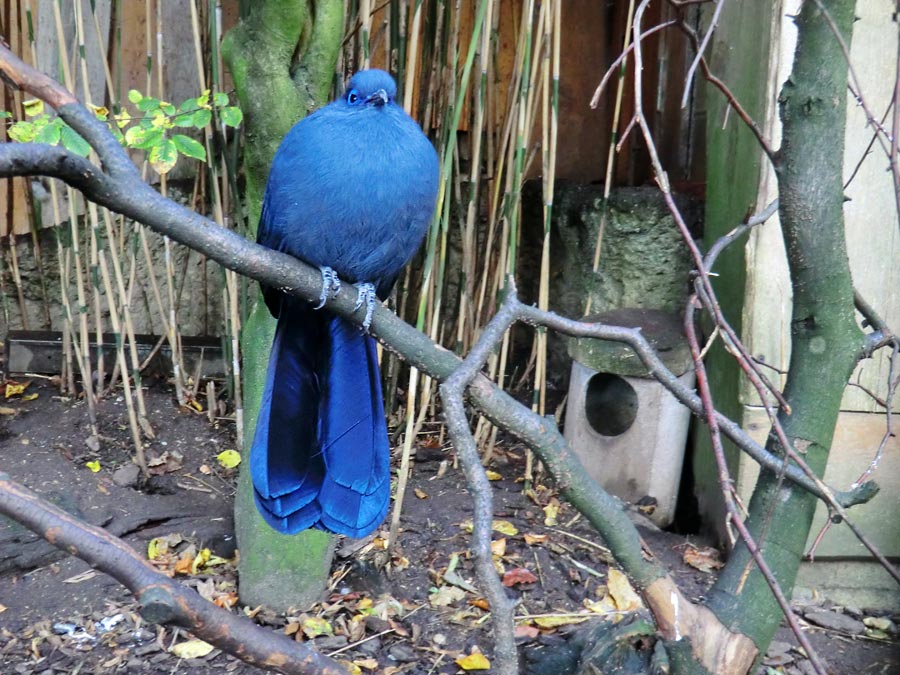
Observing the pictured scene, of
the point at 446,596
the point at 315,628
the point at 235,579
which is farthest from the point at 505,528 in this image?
the point at 235,579

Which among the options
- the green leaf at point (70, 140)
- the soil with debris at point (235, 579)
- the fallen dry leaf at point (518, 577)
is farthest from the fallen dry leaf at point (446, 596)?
the green leaf at point (70, 140)

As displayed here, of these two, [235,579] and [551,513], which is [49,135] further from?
[551,513]

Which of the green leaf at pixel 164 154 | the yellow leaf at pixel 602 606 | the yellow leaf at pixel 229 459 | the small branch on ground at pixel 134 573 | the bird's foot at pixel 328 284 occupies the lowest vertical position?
the yellow leaf at pixel 602 606

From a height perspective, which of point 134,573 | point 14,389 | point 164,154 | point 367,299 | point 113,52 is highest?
point 113,52

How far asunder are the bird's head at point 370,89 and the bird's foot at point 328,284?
34 centimetres

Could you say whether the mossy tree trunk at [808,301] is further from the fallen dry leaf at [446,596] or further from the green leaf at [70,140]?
the green leaf at [70,140]

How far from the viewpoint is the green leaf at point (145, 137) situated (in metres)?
1.74

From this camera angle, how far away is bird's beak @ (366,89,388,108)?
182 cm

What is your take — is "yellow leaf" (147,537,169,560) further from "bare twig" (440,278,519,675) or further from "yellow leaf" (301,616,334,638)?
"bare twig" (440,278,519,675)

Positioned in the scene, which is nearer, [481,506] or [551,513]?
[481,506]

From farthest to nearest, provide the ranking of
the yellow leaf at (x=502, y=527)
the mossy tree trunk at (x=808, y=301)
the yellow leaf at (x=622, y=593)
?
the yellow leaf at (x=502, y=527) → the yellow leaf at (x=622, y=593) → the mossy tree trunk at (x=808, y=301)

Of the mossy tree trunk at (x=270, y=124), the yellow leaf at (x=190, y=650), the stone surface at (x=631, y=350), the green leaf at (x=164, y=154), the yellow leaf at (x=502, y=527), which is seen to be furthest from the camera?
the stone surface at (x=631, y=350)

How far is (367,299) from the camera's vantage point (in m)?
1.71

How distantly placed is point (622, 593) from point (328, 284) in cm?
124
